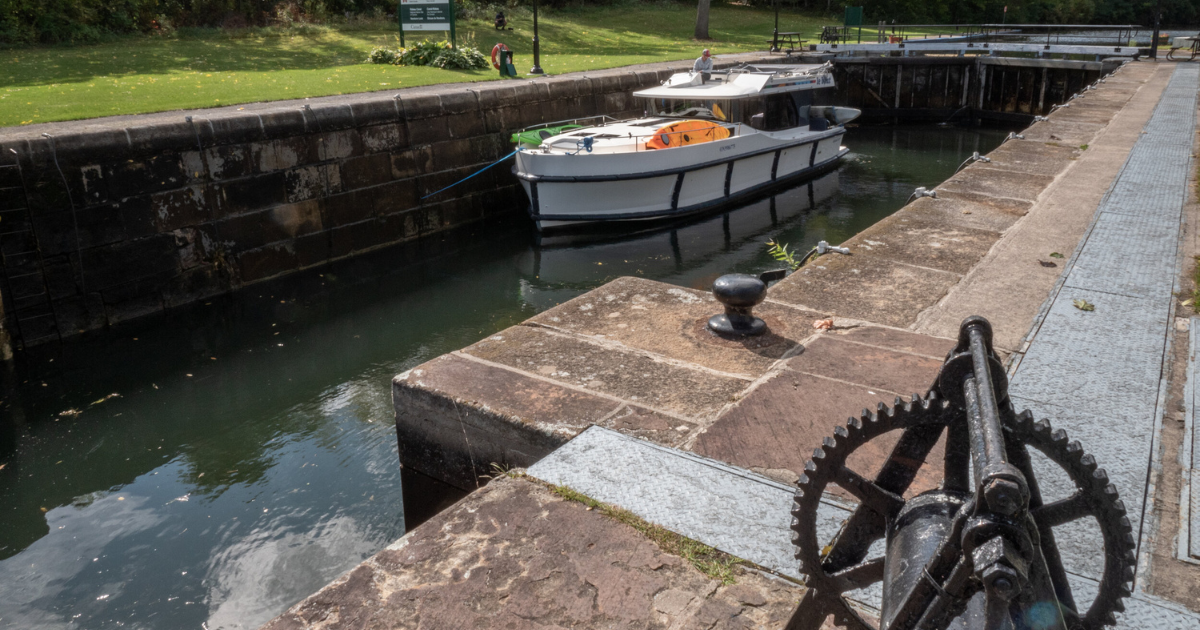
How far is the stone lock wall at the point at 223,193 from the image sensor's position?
8852 millimetres

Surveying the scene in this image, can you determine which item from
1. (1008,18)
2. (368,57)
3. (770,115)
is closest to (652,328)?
(770,115)

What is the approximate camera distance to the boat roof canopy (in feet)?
48.4

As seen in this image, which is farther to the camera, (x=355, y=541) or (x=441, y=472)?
(x=355, y=541)

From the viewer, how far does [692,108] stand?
15.0 m

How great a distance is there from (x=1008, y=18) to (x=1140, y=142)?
48.6m

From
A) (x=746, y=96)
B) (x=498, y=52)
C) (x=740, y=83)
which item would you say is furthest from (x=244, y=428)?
(x=498, y=52)

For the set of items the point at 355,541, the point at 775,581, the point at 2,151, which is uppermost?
the point at 2,151

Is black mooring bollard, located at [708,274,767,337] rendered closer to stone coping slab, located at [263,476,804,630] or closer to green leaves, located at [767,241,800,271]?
green leaves, located at [767,241,800,271]

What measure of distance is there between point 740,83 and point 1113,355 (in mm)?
11957

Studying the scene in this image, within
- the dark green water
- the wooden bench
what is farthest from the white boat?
the wooden bench

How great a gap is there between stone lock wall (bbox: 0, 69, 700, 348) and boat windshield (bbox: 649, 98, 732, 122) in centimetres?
240

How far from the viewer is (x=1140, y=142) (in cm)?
1048

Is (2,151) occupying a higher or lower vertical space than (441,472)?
higher

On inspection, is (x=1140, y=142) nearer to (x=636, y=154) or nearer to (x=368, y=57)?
(x=636, y=154)
